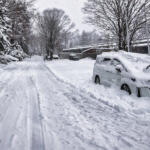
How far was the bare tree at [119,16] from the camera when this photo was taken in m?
18.2

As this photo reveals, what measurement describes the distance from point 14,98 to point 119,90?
4.50 meters

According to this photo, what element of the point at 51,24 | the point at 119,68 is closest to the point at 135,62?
the point at 119,68

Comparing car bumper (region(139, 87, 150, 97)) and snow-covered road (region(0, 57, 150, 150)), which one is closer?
snow-covered road (region(0, 57, 150, 150))

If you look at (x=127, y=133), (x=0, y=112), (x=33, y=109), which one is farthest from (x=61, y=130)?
(x=0, y=112)

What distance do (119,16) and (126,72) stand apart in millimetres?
13228

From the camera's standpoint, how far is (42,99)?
23.7 ft

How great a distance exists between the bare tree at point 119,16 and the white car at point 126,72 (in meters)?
9.93

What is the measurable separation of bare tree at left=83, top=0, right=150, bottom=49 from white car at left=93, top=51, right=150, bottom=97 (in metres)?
9.93

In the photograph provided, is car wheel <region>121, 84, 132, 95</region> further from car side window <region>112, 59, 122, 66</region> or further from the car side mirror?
car side window <region>112, 59, 122, 66</region>

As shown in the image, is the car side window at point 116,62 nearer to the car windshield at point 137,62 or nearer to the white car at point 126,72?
the white car at point 126,72

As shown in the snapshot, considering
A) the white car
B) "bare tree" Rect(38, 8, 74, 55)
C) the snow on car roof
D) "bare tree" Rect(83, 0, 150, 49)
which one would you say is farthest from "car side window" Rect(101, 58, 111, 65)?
"bare tree" Rect(38, 8, 74, 55)

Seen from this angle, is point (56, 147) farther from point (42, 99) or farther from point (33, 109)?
point (42, 99)

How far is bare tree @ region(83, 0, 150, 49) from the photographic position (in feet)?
59.9

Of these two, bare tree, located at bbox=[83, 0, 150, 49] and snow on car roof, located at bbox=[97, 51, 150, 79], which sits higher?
bare tree, located at bbox=[83, 0, 150, 49]
